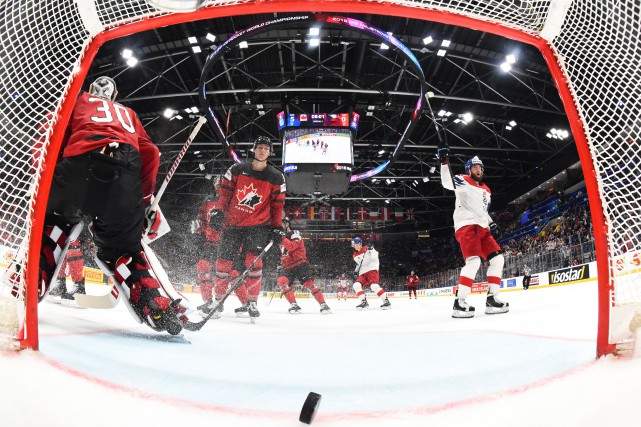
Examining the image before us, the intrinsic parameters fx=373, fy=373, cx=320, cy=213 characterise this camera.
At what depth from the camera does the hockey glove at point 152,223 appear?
1950 mm

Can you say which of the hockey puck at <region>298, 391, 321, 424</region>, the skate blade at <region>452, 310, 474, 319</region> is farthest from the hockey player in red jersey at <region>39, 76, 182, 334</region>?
the skate blade at <region>452, 310, 474, 319</region>

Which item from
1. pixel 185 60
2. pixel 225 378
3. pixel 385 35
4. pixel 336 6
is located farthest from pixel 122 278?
pixel 185 60

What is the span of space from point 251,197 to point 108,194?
74.4 inches

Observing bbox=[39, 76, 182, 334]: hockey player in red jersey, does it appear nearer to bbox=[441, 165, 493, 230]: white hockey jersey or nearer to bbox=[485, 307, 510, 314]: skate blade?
bbox=[441, 165, 493, 230]: white hockey jersey

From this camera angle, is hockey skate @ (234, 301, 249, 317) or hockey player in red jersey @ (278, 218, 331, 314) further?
hockey player in red jersey @ (278, 218, 331, 314)

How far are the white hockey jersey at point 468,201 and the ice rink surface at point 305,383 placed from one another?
193 centimetres

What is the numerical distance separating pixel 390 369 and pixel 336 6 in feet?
3.94

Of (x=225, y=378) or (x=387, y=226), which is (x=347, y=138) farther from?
(x=387, y=226)

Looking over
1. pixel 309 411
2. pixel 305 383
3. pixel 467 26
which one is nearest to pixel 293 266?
pixel 305 383

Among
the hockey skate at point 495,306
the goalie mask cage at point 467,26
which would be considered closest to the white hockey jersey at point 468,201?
the hockey skate at point 495,306

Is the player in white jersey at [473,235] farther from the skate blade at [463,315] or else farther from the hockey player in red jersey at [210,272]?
the hockey player in red jersey at [210,272]

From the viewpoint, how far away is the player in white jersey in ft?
11.2

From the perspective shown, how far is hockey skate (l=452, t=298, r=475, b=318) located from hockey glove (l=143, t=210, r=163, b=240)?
2.53 m

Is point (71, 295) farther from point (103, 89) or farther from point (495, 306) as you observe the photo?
point (495, 306)
